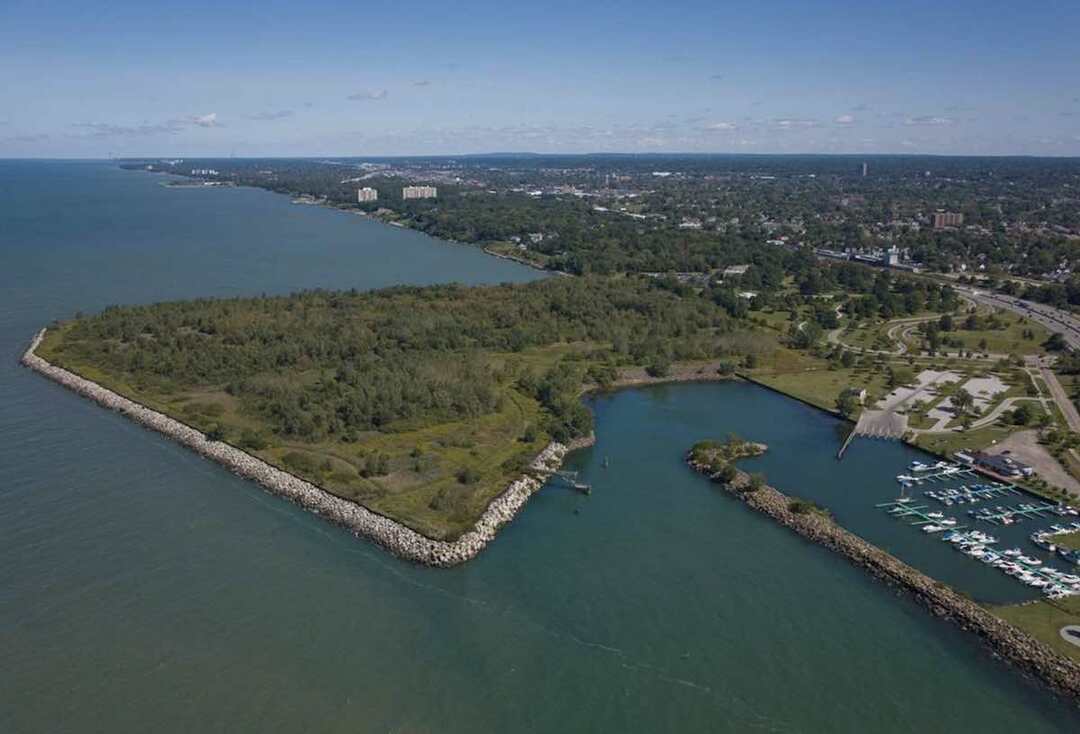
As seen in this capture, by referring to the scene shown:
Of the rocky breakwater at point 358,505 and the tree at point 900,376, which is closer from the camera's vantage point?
the rocky breakwater at point 358,505

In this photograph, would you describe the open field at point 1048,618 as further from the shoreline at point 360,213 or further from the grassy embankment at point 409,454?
the shoreline at point 360,213

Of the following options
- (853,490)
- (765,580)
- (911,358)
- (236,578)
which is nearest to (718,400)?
(853,490)

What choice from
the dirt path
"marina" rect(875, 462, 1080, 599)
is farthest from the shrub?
the dirt path

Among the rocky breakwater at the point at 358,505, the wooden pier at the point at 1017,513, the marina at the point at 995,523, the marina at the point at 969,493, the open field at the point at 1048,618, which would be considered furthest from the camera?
the marina at the point at 969,493

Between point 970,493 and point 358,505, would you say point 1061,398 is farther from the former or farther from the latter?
point 358,505

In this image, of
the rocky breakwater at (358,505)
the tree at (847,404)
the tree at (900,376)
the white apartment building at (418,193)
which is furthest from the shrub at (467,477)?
the white apartment building at (418,193)

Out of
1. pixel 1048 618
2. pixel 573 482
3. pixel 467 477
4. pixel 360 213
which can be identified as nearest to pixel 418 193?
pixel 360 213
